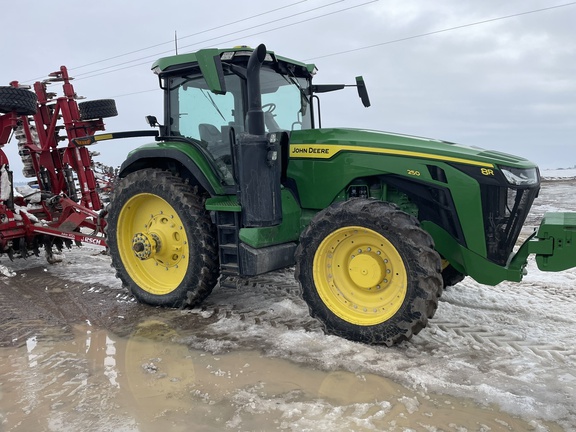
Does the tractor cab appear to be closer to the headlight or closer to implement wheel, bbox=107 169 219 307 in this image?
implement wheel, bbox=107 169 219 307

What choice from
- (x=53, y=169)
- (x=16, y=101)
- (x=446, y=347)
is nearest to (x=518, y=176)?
(x=446, y=347)

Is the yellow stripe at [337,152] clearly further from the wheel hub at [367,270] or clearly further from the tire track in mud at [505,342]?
the tire track in mud at [505,342]

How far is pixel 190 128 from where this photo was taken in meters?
4.76

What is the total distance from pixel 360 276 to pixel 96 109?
215 inches

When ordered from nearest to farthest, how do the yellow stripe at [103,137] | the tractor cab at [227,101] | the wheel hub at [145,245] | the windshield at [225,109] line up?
1. the tractor cab at [227,101]
2. the windshield at [225,109]
3. the wheel hub at [145,245]
4. the yellow stripe at [103,137]

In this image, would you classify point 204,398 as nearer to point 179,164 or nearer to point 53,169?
point 179,164

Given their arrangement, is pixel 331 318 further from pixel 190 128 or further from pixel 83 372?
pixel 190 128

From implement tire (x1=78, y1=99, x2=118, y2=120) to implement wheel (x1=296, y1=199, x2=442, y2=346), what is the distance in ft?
16.4

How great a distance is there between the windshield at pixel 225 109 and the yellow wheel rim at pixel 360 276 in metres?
1.22

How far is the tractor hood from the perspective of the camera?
3.69 m

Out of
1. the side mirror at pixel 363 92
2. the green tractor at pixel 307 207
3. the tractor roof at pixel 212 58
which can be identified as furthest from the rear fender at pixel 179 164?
the side mirror at pixel 363 92

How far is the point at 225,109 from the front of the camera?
4.52 metres

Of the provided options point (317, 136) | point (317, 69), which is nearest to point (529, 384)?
point (317, 136)

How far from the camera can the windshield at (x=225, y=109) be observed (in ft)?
14.7
